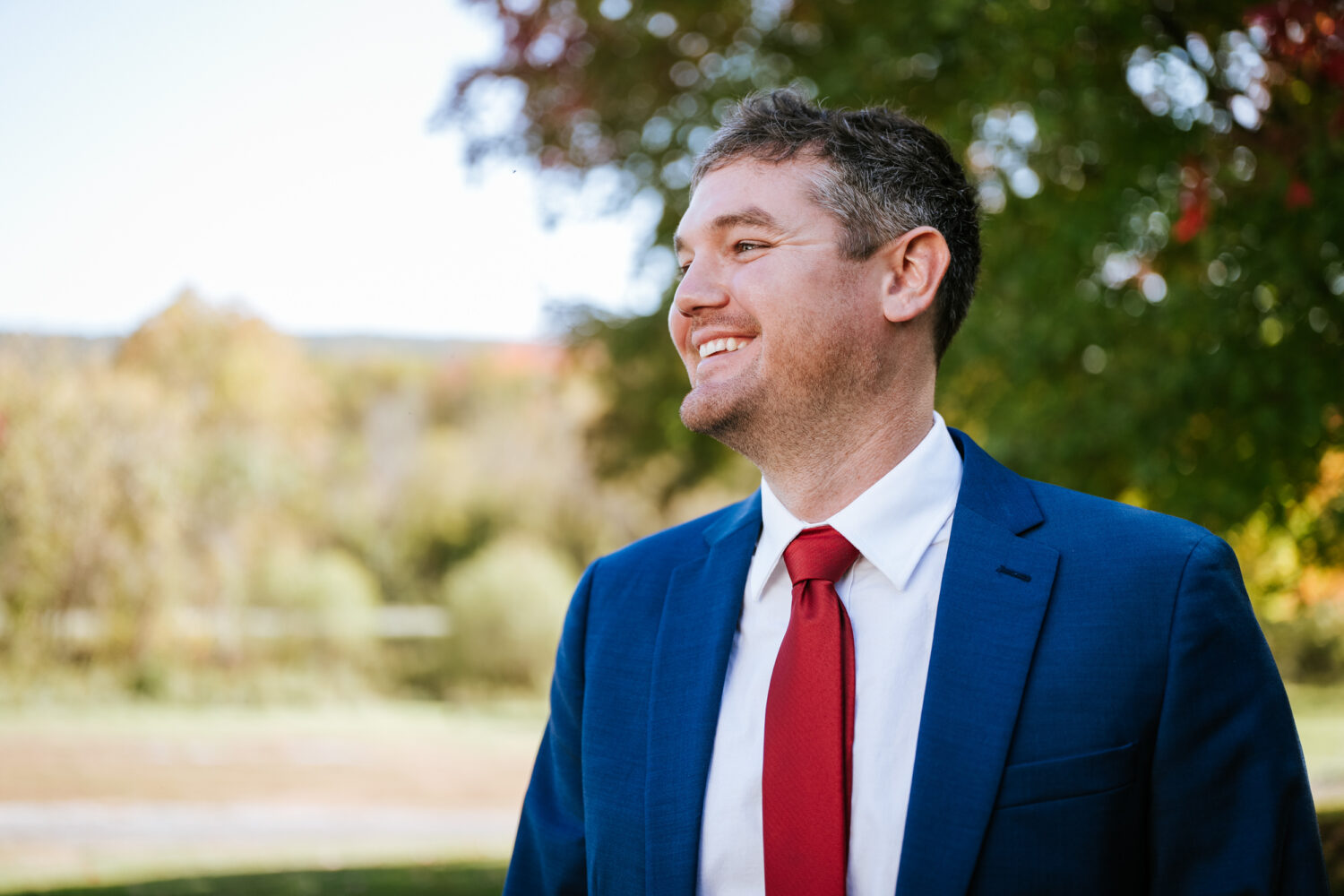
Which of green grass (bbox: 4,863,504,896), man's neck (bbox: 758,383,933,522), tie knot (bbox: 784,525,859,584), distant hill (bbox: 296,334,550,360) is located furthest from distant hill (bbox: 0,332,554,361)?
tie knot (bbox: 784,525,859,584)

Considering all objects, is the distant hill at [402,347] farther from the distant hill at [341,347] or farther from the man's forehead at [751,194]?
the man's forehead at [751,194]

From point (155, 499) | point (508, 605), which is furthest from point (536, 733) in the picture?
point (155, 499)

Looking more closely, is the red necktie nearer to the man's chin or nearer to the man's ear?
the man's chin

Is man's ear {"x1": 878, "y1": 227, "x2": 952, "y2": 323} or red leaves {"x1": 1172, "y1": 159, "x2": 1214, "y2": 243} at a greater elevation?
red leaves {"x1": 1172, "y1": 159, "x2": 1214, "y2": 243}

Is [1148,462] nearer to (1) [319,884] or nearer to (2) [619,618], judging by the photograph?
(2) [619,618]

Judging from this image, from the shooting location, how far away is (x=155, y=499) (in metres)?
16.1

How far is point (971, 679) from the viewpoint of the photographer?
1.79 meters

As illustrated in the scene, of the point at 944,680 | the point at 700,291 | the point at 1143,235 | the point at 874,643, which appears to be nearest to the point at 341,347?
the point at 1143,235

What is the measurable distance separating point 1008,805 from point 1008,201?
16.2 feet

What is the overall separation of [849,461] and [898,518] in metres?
0.18

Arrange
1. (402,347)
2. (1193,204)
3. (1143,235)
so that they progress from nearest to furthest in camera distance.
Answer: (1193,204) → (1143,235) → (402,347)

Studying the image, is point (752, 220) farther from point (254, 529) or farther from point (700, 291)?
point (254, 529)

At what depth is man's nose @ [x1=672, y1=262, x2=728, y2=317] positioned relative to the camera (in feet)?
7.17

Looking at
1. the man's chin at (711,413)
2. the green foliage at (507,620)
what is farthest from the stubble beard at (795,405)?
the green foliage at (507,620)
